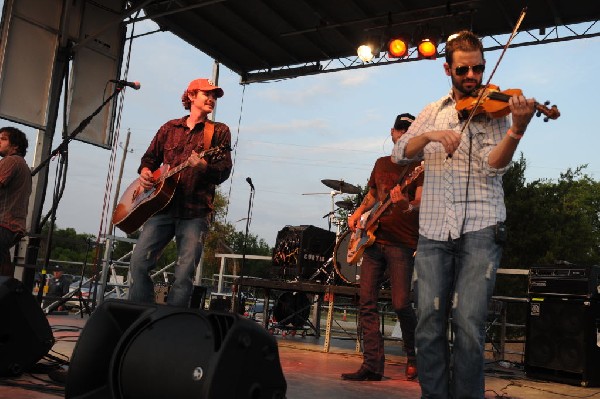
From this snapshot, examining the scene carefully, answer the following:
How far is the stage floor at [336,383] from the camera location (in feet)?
11.2

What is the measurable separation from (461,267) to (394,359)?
16.0ft

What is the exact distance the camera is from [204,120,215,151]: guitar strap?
4.15 meters

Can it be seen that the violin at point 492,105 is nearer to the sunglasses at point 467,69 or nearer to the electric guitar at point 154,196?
the sunglasses at point 467,69

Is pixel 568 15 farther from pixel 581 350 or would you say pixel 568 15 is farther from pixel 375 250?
pixel 375 250

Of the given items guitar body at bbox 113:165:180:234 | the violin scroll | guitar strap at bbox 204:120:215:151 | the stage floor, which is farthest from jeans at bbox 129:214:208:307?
the violin scroll

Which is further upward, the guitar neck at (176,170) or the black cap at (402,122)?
the black cap at (402,122)

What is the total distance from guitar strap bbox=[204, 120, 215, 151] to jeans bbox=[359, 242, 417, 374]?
1.75 m

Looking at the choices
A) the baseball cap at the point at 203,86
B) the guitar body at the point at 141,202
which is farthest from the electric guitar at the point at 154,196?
the baseball cap at the point at 203,86

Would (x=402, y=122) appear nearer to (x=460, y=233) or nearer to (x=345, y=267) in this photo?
(x=460, y=233)

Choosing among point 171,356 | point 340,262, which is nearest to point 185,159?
point 171,356

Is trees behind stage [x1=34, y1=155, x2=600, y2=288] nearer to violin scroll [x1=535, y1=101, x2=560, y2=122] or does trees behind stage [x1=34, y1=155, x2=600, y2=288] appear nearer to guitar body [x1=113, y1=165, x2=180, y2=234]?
guitar body [x1=113, y1=165, x2=180, y2=234]

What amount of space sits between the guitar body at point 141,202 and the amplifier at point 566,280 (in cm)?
423

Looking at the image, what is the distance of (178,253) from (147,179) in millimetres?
571

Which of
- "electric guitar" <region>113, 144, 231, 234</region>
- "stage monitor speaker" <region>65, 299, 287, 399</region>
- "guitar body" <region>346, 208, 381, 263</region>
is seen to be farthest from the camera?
"guitar body" <region>346, 208, 381, 263</region>
